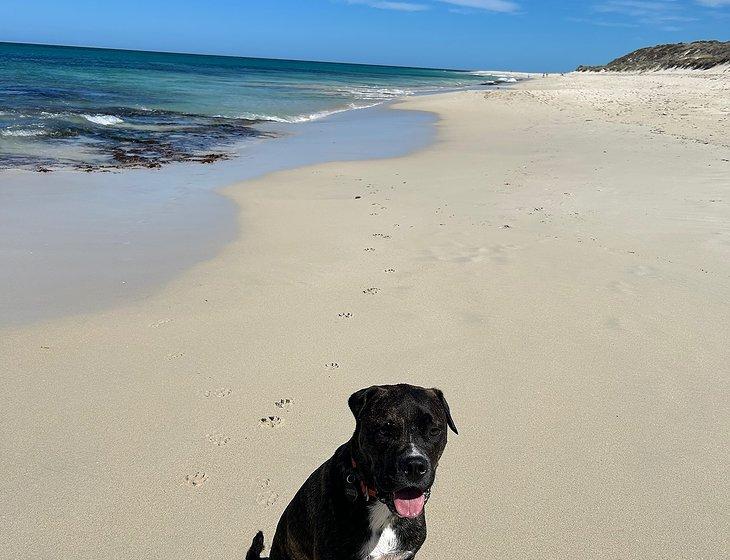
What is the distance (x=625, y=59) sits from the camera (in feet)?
305

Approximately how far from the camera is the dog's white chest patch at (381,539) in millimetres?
2725

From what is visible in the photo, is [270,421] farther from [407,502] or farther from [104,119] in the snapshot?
[104,119]

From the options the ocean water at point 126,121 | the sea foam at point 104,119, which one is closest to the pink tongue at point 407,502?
the ocean water at point 126,121

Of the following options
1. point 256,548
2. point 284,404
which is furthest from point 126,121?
point 256,548

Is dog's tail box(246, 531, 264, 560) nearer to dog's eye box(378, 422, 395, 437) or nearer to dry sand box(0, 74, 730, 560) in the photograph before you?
dry sand box(0, 74, 730, 560)

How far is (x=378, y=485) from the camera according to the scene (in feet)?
8.48

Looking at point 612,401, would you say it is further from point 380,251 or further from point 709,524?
point 380,251

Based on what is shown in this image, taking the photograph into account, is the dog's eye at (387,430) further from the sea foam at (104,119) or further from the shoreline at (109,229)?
the sea foam at (104,119)

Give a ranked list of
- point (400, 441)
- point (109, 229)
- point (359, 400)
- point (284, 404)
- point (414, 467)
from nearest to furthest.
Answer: point (414, 467) → point (400, 441) → point (359, 400) → point (284, 404) → point (109, 229)

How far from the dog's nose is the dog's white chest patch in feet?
1.02

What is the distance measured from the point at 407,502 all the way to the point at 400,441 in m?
0.26

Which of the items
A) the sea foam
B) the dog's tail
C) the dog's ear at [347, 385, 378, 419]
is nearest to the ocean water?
the sea foam

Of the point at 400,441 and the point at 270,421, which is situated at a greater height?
the point at 400,441

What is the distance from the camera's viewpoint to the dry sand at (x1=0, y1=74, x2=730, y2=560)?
3.35 meters
